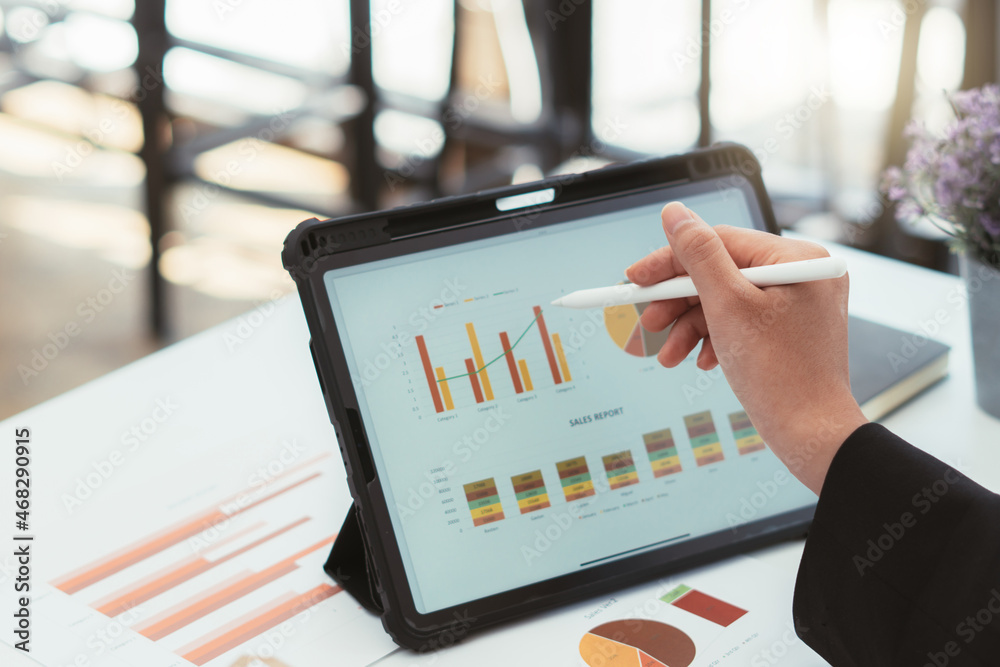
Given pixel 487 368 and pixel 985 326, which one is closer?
pixel 487 368

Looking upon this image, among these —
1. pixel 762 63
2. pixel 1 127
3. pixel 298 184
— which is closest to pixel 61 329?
pixel 298 184

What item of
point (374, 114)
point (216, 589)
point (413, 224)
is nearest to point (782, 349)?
point (413, 224)

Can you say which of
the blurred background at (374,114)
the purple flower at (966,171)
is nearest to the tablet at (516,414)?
the purple flower at (966,171)

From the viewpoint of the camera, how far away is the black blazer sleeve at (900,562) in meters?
0.57

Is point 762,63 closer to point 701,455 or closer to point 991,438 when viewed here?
point 991,438

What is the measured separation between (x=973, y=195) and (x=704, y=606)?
0.49m

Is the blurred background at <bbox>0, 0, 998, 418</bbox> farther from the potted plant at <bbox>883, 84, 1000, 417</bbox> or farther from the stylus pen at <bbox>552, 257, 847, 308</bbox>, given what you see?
the stylus pen at <bbox>552, 257, 847, 308</bbox>

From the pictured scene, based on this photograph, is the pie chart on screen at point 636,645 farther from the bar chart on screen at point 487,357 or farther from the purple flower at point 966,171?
the purple flower at point 966,171

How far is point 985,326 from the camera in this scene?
926mm

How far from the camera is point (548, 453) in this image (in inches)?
30.1

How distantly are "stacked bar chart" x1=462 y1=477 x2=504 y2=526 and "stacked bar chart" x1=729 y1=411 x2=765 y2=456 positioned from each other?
24 centimetres

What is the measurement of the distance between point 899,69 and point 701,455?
1734 mm

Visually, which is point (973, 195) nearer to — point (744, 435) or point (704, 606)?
point (744, 435)

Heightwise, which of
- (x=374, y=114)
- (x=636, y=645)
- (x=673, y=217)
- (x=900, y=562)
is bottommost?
(x=636, y=645)
